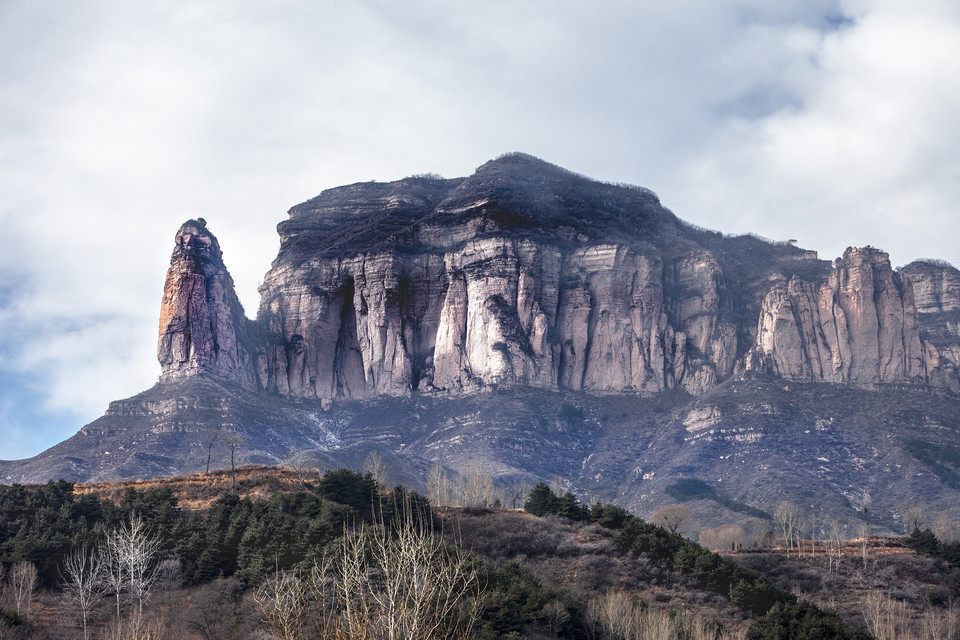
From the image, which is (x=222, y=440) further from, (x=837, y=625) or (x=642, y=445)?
(x=837, y=625)

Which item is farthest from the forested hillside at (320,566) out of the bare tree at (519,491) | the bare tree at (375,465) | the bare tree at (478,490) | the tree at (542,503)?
the bare tree at (375,465)

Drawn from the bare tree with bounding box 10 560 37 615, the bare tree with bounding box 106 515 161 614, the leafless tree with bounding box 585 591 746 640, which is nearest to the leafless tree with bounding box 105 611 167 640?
the bare tree with bounding box 106 515 161 614

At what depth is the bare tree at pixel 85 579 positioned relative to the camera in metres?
58.2

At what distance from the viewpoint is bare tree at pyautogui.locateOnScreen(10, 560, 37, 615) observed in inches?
2312

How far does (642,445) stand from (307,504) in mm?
130518

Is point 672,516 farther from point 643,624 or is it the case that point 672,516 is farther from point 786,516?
point 643,624

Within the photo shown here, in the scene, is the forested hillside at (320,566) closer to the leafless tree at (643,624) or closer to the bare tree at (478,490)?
the leafless tree at (643,624)

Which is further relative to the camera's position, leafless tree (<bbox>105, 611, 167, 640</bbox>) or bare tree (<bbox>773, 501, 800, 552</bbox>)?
bare tree (<bbox>773, 501, 800, 552</bbox>)

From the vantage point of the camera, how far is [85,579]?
63781 millimetres

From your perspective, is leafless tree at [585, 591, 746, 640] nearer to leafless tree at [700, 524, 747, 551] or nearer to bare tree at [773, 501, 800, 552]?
leafless tree at [700, 524, 747, 551]

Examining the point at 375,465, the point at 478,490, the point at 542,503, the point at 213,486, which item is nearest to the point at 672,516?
the point at 478,490

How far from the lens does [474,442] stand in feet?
605

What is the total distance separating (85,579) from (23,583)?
3.82 metres

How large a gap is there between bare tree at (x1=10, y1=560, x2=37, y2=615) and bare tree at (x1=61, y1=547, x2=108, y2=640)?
2110 millimetres
